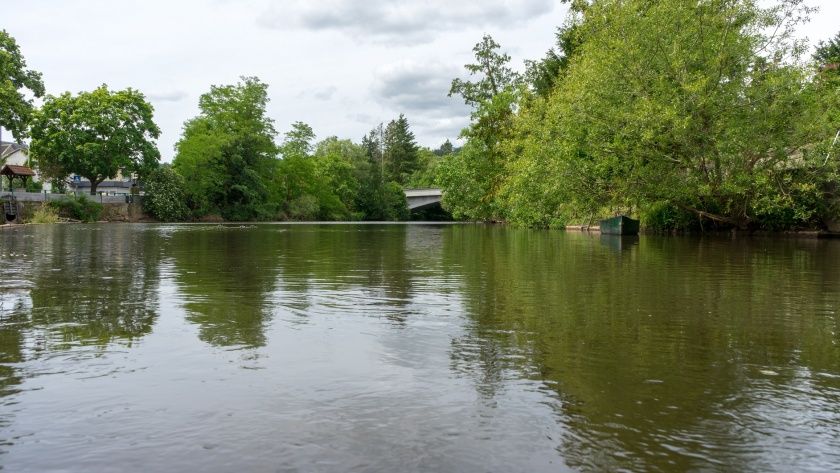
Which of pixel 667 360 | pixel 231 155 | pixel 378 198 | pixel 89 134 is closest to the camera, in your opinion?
pixel 667 360

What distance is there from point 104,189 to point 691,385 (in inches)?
4095

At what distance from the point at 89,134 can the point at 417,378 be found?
7348cm

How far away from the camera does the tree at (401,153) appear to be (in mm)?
138000

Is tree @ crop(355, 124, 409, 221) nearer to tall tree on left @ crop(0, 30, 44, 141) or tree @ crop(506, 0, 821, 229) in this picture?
tall tree on left @ crop(0, 30, 44, 141)

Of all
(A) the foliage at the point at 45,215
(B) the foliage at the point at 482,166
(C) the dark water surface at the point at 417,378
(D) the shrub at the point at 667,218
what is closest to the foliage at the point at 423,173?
(B) the foliage at the point at 482,166

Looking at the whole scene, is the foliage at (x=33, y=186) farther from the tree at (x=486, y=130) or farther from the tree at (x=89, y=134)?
the tree at (x=486, y=130)

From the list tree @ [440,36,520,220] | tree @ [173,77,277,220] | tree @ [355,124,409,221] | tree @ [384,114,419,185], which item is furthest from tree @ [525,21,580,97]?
tree @ [384,114,419,185]

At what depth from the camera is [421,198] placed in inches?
4323

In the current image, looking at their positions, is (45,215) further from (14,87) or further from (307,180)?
(307,180)

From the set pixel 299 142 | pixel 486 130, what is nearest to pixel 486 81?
pixel 486 130

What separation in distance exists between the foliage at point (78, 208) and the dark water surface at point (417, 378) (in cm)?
5913

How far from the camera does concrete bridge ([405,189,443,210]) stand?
4232 inches

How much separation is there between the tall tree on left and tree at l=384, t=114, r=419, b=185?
298 feet

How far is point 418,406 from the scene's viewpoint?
15.2ft
